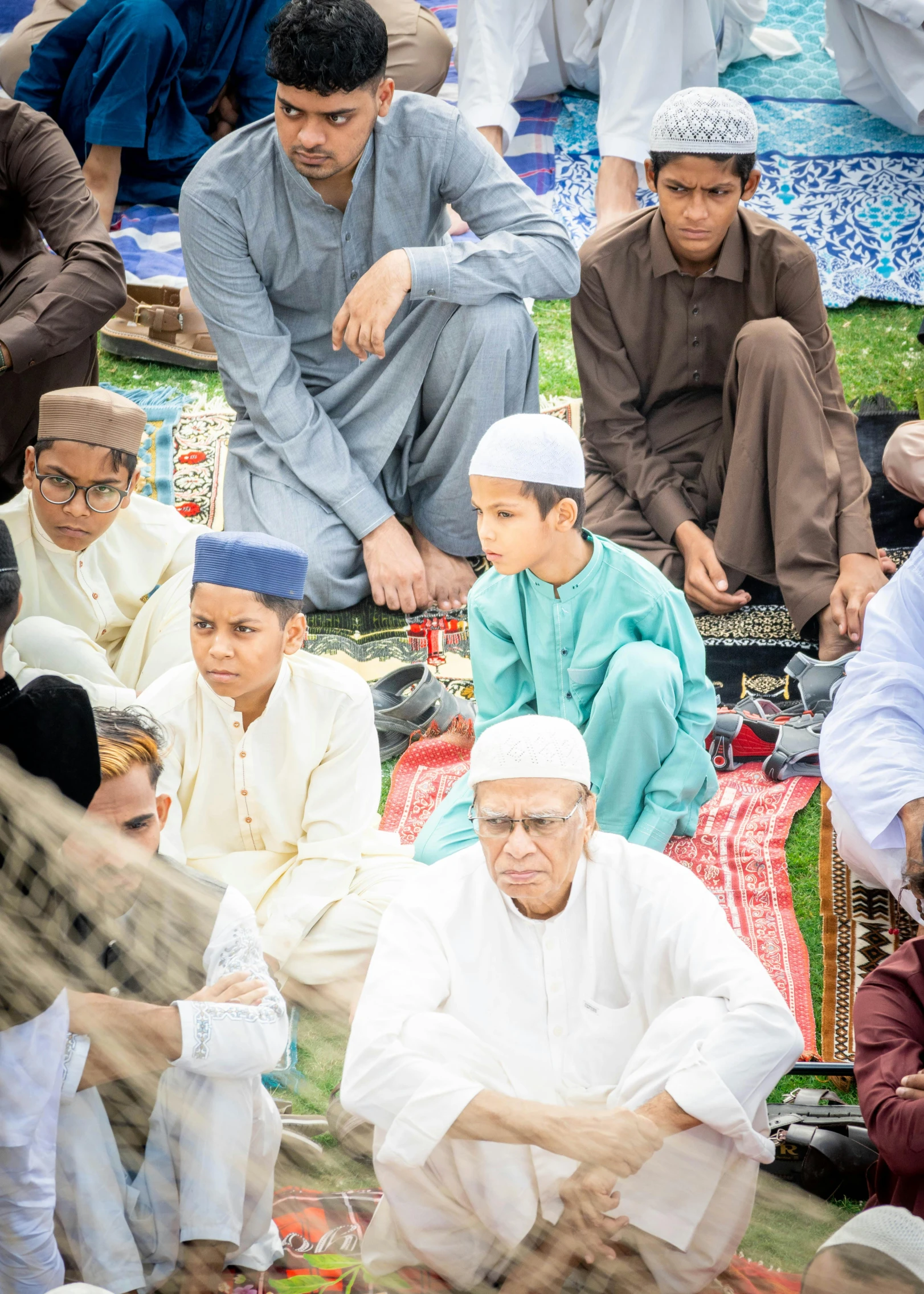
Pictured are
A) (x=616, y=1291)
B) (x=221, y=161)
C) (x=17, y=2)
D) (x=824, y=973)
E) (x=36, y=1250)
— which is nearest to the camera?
(x=36, y=1250)

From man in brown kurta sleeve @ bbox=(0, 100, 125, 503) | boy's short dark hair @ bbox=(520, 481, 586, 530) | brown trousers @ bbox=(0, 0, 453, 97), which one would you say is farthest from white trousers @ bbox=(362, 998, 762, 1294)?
brown trousers @ bbox=(0, 0, 453, 97)

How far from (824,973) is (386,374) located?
2057 mm

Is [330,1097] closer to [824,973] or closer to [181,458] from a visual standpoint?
[824,973]

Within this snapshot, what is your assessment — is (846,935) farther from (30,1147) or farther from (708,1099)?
(30,1147)

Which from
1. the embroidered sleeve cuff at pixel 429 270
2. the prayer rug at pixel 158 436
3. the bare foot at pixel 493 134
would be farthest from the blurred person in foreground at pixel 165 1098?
the bare foot at pixel 493 134

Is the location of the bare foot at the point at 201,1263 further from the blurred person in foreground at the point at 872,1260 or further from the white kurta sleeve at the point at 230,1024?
the blurred person in foreground at the point at 872,1260

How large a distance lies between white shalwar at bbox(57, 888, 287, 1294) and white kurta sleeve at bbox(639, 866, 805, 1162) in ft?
2.07

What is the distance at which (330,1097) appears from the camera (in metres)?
2.59

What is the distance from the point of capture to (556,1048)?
246cm

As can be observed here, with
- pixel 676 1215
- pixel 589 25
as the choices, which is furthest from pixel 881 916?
pixel 589 25

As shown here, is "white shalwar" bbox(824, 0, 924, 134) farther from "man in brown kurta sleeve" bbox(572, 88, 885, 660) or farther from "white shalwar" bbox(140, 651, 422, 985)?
"white shalwar" bbox(140, 651, 422, 985)

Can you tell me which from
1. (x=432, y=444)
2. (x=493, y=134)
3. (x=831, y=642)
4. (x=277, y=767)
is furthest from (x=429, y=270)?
→ (x=493, y=134)

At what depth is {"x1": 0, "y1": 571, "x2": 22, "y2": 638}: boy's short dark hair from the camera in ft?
7.73

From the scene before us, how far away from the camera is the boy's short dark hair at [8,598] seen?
2.36 meters
